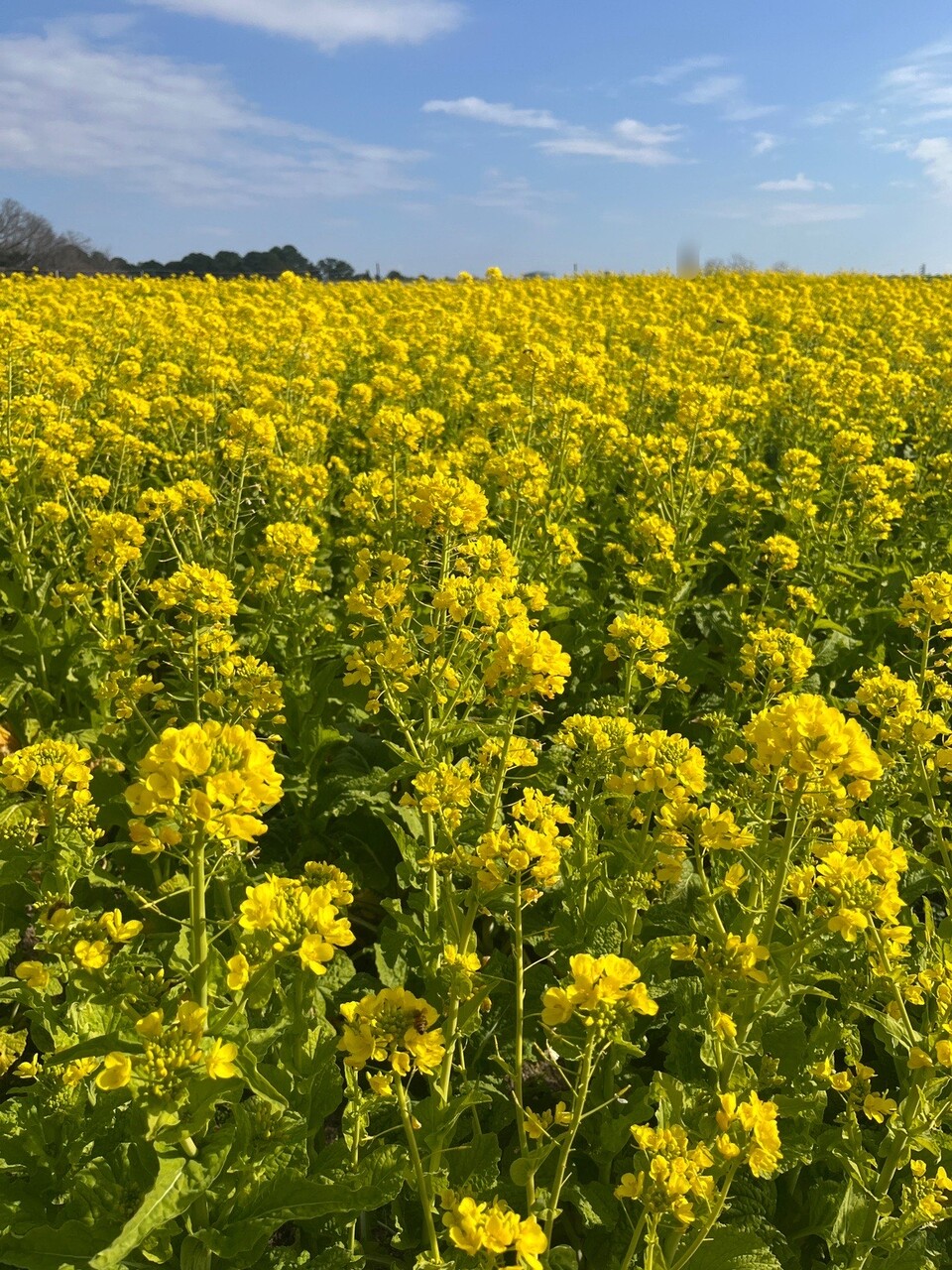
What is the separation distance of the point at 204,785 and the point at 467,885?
5.82 ft

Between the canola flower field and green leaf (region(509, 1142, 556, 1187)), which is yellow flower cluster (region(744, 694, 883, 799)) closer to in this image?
the canola flower field

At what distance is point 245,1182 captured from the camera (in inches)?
66.7

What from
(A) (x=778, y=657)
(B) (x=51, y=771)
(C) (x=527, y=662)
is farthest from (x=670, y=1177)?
(A) (x=778, y=657)

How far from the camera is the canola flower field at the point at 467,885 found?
5.34 ft

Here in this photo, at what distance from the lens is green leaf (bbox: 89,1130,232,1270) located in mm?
1437

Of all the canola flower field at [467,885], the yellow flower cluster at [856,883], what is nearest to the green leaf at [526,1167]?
the canola flower field at [467,885]

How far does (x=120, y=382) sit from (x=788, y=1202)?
662cm

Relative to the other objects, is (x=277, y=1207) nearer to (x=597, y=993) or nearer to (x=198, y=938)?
(x=198, y=938)

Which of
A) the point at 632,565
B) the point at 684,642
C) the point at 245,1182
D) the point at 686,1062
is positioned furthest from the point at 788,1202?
the point at 632,565

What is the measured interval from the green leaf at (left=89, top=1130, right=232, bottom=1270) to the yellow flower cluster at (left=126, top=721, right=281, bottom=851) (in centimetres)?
57

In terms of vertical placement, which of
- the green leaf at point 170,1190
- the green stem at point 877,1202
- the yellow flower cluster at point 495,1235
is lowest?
the green stem at point 877,1202

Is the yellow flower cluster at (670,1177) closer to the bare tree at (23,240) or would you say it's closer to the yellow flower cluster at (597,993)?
the yellow flower cluster at (597,993)

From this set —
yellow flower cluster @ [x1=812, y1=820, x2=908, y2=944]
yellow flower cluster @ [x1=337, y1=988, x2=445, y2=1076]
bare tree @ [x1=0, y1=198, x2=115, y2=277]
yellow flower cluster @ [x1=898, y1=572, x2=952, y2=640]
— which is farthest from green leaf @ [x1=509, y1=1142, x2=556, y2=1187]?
bare tree @ [x1=0, y1=198, x2=115, y2=277]

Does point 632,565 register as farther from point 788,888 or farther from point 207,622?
point 788,888
